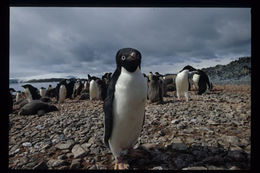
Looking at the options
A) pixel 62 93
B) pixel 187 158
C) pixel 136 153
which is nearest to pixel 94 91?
pixel 62 93

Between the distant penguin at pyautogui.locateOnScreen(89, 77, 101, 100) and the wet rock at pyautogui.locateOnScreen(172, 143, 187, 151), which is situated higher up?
the distant penguin at pyautogui.locateOnScreen(89, 77, 101, 100)

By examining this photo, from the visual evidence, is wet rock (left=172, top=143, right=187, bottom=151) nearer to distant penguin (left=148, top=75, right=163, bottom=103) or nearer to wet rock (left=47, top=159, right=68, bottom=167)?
wet rock (left=47, top=159, right=68, bottom=167)

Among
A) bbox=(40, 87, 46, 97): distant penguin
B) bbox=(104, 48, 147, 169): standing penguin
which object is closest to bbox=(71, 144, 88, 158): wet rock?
bbox=(104, 48, 147, 169): standing penguin

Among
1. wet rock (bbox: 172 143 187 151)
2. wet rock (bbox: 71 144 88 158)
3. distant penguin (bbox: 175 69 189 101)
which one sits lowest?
wet rock (bbox: 71 144 88 158)

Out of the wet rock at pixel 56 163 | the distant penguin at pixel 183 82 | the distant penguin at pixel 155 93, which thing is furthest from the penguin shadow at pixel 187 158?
the distant penguin at pixel 183 82

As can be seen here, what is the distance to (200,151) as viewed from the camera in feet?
4.38

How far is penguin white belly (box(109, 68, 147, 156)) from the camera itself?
3.96ft

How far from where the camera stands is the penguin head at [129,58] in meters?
1.15

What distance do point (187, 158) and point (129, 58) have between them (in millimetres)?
994

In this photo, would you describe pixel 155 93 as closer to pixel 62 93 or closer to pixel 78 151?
pixel 78 151

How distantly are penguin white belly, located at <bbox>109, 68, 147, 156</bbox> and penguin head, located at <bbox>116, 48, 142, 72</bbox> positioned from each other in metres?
0.05

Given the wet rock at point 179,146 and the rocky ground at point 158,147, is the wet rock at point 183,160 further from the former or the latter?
the wet rock at point 179,146
